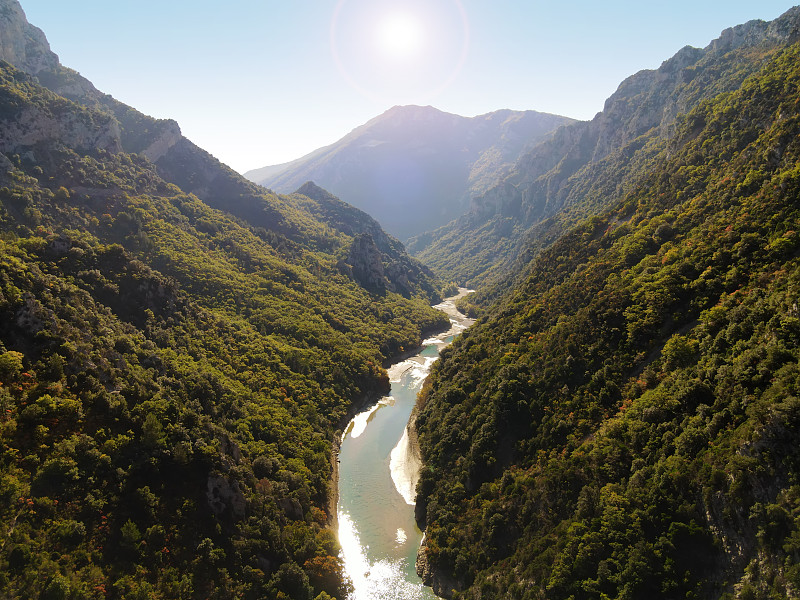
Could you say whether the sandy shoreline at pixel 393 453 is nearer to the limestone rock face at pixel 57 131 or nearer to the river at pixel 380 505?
the river at pixel 380 505

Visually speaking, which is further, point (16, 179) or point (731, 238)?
point (16, 179)

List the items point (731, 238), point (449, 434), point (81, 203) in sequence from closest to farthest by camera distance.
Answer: point (731, 238) → point (449, 434) → point (81, 203)

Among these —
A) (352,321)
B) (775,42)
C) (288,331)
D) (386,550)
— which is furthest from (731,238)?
(775,42)

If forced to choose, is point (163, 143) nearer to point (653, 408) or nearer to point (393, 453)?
point (393, 453)

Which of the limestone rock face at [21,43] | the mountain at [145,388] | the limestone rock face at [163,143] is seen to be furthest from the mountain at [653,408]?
the limestone rock face at [21,43]

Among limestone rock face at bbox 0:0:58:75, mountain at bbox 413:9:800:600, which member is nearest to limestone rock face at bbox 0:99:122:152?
limestone rock face at bbox 0:0:58:75

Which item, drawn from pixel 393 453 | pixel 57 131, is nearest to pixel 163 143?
pixel 57 131

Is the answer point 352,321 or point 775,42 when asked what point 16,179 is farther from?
point 775,42
